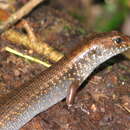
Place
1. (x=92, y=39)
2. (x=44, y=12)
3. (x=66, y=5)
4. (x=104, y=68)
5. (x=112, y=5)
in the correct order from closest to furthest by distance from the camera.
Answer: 1. (x=92, y=39)
2. (x=104, y=68)
3. (x=44, y=12)
4. (x=112, y=5)
5. (x=66, y=5)

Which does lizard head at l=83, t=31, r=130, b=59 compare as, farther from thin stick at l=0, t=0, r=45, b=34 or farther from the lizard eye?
thin stick at l=0, t=0, r=45, b=34

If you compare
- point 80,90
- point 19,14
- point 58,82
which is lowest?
point 80,90

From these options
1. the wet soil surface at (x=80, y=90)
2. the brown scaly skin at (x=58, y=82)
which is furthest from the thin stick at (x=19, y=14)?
the brown scaly skin at (x=58, y=82)

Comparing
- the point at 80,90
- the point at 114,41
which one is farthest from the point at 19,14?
the point at 114,41

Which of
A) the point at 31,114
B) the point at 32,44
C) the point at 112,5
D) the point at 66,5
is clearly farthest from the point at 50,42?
the point at 66,5

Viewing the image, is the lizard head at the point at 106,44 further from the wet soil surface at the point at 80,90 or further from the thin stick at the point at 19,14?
the thin stick at the point at 19,14

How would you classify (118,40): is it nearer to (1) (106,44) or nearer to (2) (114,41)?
(2) (114,41)

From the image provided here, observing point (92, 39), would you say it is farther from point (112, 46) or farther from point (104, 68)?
point (104, 68)
